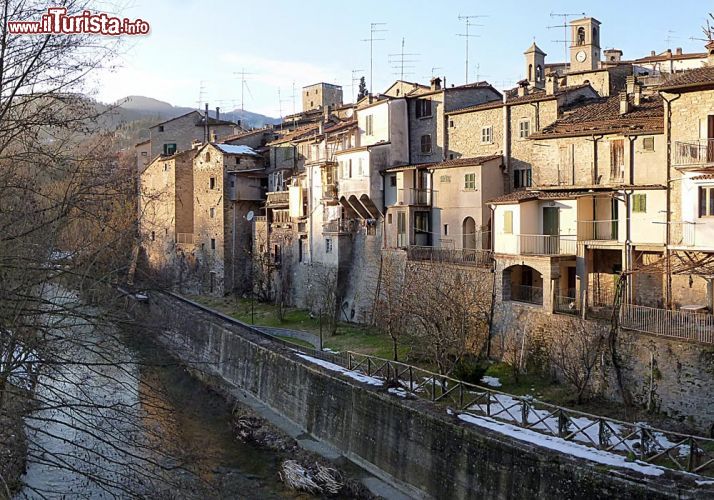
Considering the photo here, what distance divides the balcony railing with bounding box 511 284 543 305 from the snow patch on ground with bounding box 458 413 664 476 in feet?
30.6

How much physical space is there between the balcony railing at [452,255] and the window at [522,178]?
4251mm

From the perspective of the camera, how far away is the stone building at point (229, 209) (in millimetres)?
52219

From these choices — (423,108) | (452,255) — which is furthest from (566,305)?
(423,108)

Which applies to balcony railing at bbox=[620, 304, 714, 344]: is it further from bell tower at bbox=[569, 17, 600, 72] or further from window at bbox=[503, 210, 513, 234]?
bell tower at bbox=[569, 17, 600, 72]

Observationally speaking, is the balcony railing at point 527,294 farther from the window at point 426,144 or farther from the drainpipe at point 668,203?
the window at point 426,144

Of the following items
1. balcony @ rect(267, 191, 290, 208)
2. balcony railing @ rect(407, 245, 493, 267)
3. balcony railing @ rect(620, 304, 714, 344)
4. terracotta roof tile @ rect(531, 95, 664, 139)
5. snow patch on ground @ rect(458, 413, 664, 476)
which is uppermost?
terracotta roof tile @ rect(531, 95, 664, 139)

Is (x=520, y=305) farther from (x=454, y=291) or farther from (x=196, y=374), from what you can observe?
(x=196, y=374)

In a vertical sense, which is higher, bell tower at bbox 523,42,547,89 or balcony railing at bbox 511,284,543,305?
bell tower at bbox 523,42,547,89

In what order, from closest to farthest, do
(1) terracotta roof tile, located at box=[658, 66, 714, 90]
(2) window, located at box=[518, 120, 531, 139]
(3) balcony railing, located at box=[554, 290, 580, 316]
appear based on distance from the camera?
(1) terracotta roof tile, located at box=[658, 66, 714, 90] < (3) balcony railing, located at box=[554, 290, 580, 316] < (2) window, located at box=[518, 120, 531, 139]

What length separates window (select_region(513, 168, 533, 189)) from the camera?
3272 centimetres

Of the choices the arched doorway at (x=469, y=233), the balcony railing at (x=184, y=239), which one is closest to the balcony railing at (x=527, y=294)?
the arched doorway at (x=469, y=233)

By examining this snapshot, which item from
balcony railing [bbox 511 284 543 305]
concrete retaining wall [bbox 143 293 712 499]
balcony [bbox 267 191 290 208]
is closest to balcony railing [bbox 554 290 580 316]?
balcony railing [bbox 511 284 543 305]

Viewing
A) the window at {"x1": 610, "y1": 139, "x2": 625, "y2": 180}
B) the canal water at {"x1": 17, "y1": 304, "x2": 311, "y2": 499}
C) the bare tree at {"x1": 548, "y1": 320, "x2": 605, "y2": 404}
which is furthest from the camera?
the window at {"x1": 610, "y1": 139, "x2": 625, "y2": 180}

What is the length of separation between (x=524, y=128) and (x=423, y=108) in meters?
7.35
